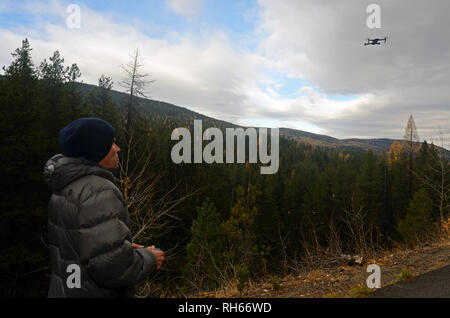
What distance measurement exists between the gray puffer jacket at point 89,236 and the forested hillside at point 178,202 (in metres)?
3.48

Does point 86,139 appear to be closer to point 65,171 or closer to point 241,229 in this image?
point 65,171

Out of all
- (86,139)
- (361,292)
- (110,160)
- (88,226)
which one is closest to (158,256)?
(88,226)

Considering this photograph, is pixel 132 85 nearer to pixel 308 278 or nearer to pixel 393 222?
pixel 308 278

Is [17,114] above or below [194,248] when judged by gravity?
above

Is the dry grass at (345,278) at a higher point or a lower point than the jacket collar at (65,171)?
lower

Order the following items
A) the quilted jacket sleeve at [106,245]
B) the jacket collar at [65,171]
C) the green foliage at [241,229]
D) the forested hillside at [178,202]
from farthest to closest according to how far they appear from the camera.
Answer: the green foliage at [241,229] < the forested hillside at [178,202] < the jacket collar at [65,171] < the quilted jacket sleeve at [106,245]

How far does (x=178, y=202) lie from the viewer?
19.2 ft

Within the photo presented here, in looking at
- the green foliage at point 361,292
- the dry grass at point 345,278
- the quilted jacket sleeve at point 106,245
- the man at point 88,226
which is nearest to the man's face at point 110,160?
the man at point 88,226

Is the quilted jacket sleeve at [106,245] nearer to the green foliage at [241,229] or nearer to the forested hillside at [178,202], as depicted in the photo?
the forested hillside at [178,202]

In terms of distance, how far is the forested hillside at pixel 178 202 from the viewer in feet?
22.4

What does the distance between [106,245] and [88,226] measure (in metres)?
0.16
